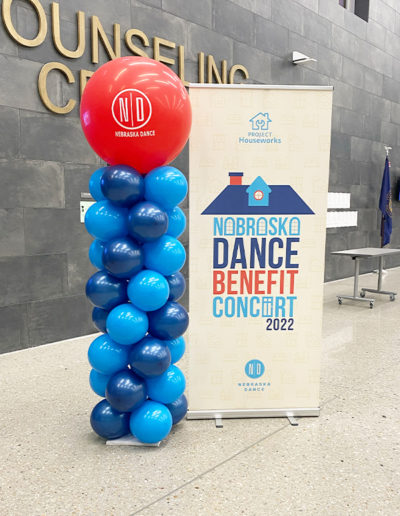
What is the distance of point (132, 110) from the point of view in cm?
212

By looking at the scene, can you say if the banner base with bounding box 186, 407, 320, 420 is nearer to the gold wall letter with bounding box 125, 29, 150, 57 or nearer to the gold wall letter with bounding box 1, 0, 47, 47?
the gold wall letter with bounding box 1, 0, 47, 47

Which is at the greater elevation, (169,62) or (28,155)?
(169,62)

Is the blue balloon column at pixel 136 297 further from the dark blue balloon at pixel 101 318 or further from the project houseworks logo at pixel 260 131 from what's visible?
the project houseworks logo at pixel 260 131

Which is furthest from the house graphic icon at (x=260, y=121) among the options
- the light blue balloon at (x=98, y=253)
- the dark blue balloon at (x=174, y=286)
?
the light blue balloon at (x=98, y=253)

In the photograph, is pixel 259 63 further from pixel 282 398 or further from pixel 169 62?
pixel 282 398

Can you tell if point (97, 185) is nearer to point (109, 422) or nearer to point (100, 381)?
point (100, 381)

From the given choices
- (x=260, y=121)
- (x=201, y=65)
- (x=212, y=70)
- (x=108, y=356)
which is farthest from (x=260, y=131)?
(x=212, y=70)

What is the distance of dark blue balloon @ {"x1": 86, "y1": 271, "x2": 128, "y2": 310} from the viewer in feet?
7.50

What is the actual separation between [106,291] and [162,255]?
0.32 metres

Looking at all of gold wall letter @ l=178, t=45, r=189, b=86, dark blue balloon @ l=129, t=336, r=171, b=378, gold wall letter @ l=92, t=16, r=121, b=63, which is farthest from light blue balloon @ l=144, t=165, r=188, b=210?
gold wall letter @ l=178, t=45, r=189, b=86

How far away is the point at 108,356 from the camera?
2.30 meters

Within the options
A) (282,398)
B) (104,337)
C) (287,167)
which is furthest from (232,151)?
(282,398)

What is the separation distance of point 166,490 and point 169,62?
13.2ft

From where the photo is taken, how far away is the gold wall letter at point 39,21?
140 inches
